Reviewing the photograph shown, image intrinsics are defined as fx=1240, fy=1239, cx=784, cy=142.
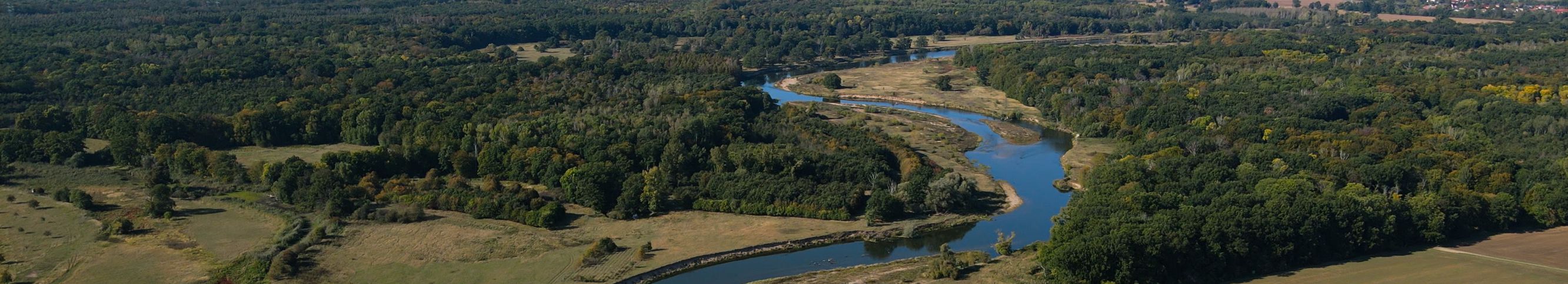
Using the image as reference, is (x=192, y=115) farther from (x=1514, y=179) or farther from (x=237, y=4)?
(x=237, y=4)

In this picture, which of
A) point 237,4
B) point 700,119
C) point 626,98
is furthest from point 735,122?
point 237,4

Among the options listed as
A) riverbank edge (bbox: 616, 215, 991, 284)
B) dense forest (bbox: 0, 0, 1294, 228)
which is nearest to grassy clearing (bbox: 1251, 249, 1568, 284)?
riverbank edge (bbox: 616, 215, 991, 284)

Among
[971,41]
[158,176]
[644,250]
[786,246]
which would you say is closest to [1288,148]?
[786,246]

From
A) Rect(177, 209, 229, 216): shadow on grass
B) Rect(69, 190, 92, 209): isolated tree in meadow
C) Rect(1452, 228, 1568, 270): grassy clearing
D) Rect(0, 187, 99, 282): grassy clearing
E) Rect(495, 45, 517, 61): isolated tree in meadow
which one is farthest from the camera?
→ Rect(495, 45, 517, 61): isolated tree in meadow

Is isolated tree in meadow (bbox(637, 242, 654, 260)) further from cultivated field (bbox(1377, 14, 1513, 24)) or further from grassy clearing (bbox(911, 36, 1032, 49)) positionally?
cultivated field (bbox(1377, 14, 1513, 24))

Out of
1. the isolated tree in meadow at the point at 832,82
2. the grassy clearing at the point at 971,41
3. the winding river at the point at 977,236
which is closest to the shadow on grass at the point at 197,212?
the winding river at the point at 977,236

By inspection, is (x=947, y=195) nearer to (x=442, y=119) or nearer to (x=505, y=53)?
(x=442, y=119)

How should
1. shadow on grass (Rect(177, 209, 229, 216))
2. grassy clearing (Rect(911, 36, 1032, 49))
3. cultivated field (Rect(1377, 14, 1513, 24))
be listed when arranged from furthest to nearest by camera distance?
cultivated field (Rect(1377, 14, 1513, 24)) < grassy clearing (Rect(911, 36, 1032, 49)) < shadow on grass (Rect(177, 209, 229, 216))

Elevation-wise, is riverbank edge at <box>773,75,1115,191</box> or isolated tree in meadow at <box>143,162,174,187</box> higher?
isolated tree in meadow at <box>143,162,174,187</box>
